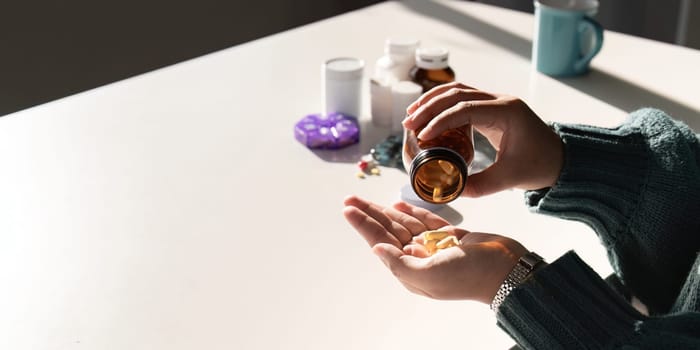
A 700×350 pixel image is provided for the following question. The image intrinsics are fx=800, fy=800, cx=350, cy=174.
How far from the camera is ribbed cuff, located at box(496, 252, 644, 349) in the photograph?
0.69 m

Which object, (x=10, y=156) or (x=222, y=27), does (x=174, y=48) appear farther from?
(x=10, y=156)

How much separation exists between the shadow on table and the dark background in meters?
0.85

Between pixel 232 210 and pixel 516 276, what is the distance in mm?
391

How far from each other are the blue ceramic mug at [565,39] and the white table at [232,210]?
30mm

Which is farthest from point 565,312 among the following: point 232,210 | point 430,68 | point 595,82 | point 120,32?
point 120,32

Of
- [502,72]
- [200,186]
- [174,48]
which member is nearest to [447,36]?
[502,72]

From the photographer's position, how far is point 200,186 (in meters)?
1.03

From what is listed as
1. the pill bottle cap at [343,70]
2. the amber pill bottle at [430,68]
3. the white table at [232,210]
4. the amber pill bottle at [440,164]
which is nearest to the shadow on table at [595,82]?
the white table at [232,210]

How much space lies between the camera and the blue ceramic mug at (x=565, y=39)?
4.47ft

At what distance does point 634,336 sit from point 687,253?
191mm

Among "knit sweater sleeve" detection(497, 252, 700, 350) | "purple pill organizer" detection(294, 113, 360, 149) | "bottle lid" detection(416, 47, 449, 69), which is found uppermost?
"bottle lid" detection(416, 47, 449, 69)

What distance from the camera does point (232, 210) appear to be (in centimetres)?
98

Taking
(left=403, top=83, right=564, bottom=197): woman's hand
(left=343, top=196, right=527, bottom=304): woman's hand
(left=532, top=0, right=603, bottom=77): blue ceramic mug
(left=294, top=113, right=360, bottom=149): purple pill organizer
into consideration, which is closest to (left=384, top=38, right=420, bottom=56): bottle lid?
(left=294, top=113, right=360, bottom=149): purple pill organizer

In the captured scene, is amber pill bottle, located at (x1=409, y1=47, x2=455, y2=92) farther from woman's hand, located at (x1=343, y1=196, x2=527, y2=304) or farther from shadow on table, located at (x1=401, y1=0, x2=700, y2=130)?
woman's hand, located at (x1=343, y1=196, x2=527, y2=304)
